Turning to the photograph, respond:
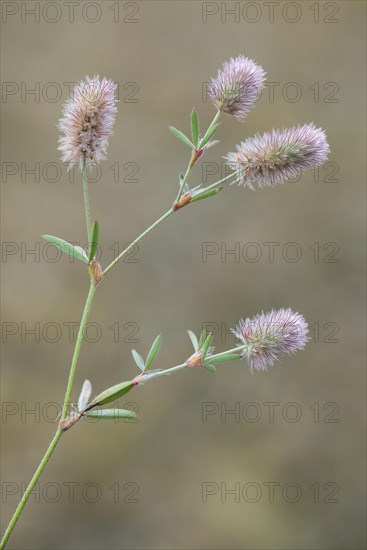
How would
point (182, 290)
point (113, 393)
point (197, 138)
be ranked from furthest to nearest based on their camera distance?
point (182, 290), point (197, 138), point (113, 393)

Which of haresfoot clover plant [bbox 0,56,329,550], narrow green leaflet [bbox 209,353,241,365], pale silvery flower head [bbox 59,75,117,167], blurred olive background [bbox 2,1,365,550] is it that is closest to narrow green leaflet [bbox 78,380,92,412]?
haresfoot clover plant [bbox 0,56,329,550]

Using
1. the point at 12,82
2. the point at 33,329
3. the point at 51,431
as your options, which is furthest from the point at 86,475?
the point at 12,82

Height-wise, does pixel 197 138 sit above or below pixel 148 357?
above

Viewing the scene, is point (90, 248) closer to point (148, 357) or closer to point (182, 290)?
point (148, 357)

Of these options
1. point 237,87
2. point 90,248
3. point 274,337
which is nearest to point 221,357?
point 274,337

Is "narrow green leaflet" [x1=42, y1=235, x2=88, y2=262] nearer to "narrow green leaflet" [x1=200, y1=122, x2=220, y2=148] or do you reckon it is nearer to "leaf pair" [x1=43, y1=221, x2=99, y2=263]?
"leaf pair" [x1=43, y1=221, x2=99, y2=263]

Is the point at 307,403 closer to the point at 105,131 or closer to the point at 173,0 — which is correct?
the point at 173,0
